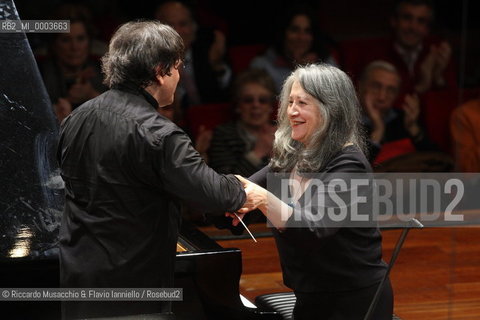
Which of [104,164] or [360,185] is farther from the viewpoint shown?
[360,185]

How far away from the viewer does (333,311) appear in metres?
2.45

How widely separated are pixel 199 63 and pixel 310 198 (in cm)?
251

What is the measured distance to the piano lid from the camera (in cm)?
248

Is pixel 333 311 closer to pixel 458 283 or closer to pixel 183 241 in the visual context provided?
pixel 183 241

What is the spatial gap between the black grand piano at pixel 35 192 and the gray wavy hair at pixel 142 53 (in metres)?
0.37

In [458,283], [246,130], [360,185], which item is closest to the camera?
[360,185]

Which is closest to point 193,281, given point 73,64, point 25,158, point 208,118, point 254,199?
point 254,199

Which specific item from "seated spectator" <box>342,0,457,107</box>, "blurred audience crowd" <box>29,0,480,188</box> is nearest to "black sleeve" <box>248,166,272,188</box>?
"blurred audience crowd" <box>29,0,480,188</box>

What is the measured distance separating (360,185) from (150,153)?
54 centimetres

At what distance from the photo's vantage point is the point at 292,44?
15.9ft

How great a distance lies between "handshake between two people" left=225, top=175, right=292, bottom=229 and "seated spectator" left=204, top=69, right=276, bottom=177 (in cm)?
Answer: 216

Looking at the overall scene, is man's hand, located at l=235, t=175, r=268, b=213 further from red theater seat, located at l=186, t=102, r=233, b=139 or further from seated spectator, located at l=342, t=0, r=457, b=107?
seated spectator, located at l=342, t=0, r=457, b=107

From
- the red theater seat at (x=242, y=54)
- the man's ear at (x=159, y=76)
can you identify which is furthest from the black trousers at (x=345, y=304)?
the red theater seat at (x=242, y=54)

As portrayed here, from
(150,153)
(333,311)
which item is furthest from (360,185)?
(150,153)
